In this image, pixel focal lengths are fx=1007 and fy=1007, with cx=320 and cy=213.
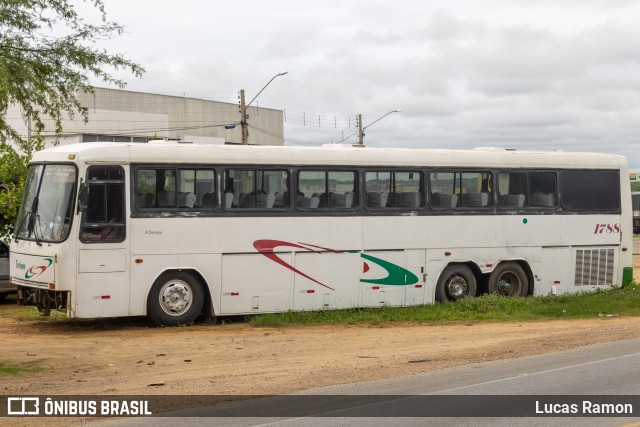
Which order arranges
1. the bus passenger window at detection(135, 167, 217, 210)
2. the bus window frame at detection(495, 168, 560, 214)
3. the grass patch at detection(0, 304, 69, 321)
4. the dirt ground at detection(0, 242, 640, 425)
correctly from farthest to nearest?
A: the bus window frame at detection(495, 168, 560, 214), the grass patch at detection(0, 304, 69, 321), the bus passenger window at detection(135, 167, 217, 210), the dirt ground at detection(0, 242, 640, 425)

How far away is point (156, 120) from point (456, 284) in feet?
147

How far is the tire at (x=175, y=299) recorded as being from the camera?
61.8 feet

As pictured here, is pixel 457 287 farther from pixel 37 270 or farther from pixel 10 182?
pixel 10 182

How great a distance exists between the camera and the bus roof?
61.2 ft

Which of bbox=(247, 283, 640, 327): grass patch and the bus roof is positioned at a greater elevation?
the bus roof

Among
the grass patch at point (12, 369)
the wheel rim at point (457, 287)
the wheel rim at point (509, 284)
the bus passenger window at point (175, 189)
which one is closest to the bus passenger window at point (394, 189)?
the wheel rim at point (457, 287)

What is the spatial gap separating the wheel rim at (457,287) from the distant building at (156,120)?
34474mm

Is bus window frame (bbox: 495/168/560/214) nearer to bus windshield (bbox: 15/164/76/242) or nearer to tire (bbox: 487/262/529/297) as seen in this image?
tire (bbox: 487/262/529/297)

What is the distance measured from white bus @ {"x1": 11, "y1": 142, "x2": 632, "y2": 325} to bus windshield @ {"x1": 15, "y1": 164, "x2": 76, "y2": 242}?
3 centimetres

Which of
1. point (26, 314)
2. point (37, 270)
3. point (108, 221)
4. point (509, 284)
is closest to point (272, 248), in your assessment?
point (108, 221)

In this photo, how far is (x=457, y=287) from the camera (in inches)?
878

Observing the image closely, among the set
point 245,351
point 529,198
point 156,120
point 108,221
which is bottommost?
point 245,351

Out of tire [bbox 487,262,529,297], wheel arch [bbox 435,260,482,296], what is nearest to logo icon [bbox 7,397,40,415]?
wheel arch [bbox 435,260,482,296]

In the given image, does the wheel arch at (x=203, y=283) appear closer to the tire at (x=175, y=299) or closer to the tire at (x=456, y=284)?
the tire at (x=175, y=299)
